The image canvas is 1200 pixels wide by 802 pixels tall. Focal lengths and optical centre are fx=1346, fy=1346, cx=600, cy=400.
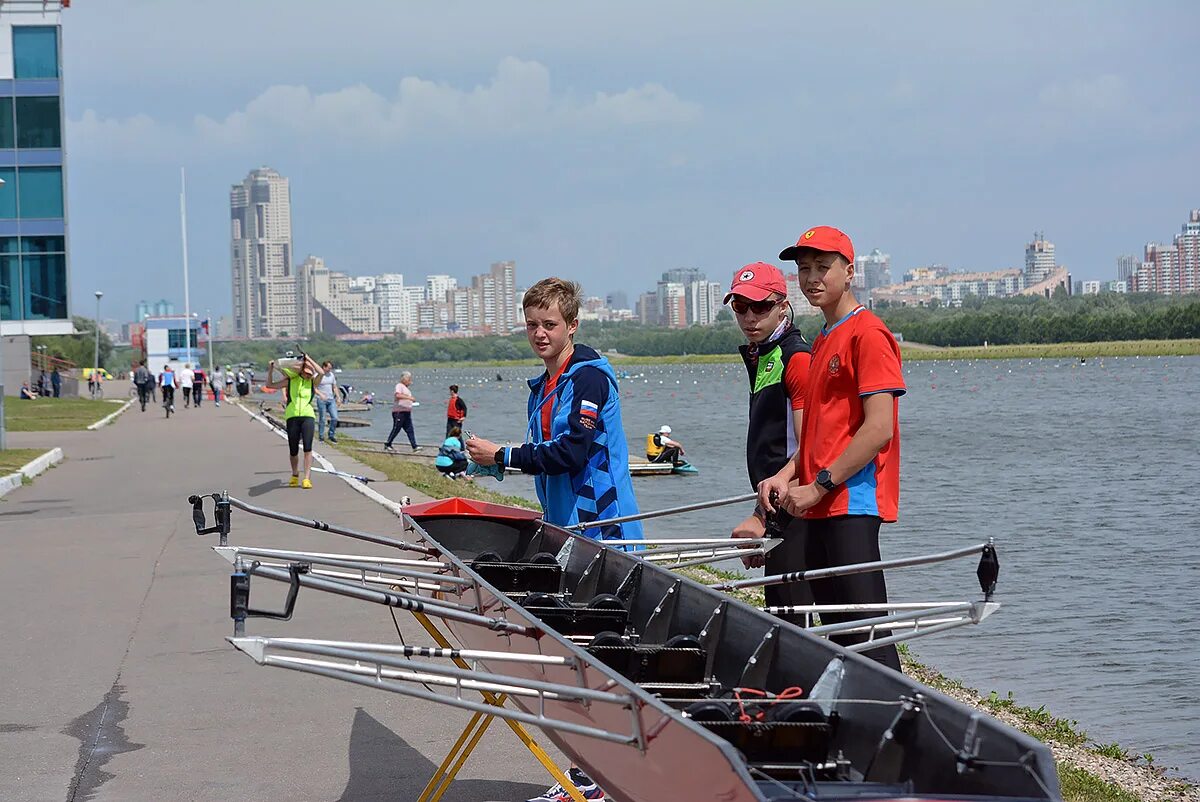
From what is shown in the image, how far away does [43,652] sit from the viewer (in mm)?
8852

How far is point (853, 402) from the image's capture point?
5.20 meters

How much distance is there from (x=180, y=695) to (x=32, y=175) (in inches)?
1757

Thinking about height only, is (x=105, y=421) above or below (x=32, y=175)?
below

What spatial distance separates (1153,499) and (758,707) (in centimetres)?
2059

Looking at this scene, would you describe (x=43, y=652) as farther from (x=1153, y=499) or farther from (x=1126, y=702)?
(x=1153, y=499)

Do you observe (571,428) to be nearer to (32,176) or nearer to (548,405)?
(548,405)

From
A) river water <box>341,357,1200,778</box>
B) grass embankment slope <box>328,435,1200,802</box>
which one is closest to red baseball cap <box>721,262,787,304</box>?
grass embankment slope <box>328,435,1200,802</box>

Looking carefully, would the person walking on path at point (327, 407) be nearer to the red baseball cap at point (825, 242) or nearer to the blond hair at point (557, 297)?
the blond hair at point (557, 297)

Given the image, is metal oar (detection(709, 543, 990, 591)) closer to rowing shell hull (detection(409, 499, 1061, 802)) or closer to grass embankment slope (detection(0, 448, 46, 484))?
rowing shell hull (detection(409, 499, 1061, 802))

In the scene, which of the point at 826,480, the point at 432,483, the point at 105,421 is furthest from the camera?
the point at 105,421

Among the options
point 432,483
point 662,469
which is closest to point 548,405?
point 432,483

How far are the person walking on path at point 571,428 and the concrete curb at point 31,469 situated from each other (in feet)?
51.7

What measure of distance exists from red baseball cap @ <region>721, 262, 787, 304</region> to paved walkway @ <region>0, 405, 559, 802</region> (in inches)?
91.0

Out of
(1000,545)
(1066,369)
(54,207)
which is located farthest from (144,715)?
(1066,369)
